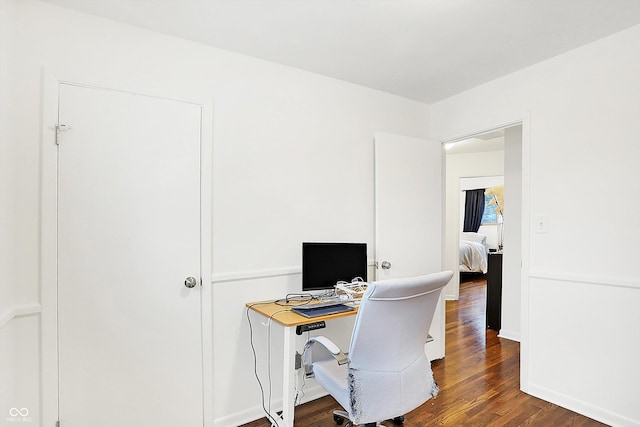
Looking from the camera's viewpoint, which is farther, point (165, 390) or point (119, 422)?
point (165, 390)

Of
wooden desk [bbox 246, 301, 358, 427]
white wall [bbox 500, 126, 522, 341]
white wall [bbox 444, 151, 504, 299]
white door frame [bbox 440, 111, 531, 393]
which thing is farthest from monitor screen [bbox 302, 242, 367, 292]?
white wall [bbox 444, 151, 504, 299]

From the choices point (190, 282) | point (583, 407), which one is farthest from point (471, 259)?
point (190, 282)

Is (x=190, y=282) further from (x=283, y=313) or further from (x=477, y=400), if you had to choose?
(x=477, y=400)

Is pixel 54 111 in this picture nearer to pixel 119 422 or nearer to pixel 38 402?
pixel 38 402

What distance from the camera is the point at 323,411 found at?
2.40m

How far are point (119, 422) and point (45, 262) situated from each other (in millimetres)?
1001

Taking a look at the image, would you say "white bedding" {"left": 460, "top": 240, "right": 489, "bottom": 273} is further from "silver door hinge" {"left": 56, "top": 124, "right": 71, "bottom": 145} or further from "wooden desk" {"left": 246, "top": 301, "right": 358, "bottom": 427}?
"silver door hinge" {"left": 56, "top": 124, "right": 71, "bottom": 145}

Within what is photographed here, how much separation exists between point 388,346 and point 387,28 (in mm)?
1826

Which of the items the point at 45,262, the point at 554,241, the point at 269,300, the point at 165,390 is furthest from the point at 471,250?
the point at 45,262

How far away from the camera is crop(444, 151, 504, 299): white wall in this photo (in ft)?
18.7

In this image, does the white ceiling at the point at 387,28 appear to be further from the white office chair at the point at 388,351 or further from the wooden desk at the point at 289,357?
the wooden desk at the point at 289,357

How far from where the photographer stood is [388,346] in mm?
1604

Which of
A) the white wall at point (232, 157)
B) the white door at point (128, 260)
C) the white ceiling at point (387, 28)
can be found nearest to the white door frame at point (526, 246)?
the white ceiling at point (387, 28)

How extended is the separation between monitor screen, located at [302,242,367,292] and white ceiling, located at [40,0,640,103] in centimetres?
138
